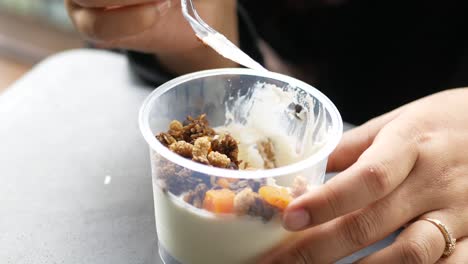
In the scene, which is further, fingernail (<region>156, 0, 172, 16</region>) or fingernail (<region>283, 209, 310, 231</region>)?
fingernail (<region>156, 0, 172, 16</region>)

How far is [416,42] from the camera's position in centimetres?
86

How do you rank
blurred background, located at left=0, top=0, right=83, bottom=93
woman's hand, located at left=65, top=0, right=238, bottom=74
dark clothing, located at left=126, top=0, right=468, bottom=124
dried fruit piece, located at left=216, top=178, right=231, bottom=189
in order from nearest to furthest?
dried fruit piece, located at left=216, top=178, right=231, bottom=189 → woman's hand, located at left=65, top=0, right=238, bottom=74 → dark clothing, located at left=126, top=0, right=468, bottom=124 → blurred background, located at left=0, top=0, right=83, bottom=93

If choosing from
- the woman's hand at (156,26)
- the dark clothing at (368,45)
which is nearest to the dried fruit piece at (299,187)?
the woman's hand at (156,26)

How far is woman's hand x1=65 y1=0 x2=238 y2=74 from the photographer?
535mm

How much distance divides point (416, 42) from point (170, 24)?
1.41ft

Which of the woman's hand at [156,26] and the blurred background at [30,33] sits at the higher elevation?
the woman's hand at [156,26]

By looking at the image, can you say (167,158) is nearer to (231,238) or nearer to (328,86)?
(231,238)

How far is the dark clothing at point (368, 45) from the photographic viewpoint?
85 centimetres

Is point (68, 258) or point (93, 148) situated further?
point (93, 148)

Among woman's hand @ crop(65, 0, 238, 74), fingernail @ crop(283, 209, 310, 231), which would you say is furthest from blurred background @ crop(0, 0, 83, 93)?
fingernail @ crop(283, 209, 310, 231)

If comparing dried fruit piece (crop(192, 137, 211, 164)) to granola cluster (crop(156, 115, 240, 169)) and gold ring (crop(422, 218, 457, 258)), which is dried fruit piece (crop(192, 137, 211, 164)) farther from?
gold ring (crop(422, 218, 457, 258))

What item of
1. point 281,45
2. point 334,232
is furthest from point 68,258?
point 281,45

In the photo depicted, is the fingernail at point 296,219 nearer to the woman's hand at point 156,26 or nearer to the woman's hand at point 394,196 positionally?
the woman's hand at point 394,196

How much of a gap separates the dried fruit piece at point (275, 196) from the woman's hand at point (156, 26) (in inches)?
9.0
